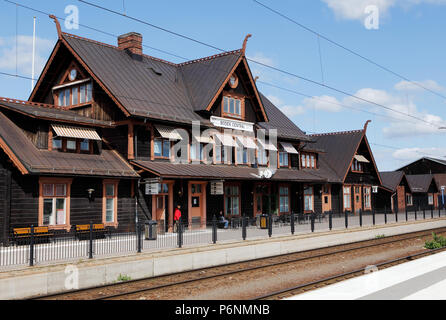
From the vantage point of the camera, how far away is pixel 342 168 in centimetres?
4522

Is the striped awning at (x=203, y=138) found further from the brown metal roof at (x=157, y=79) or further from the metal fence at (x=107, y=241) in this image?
the metal fence at (x=107, y=241)

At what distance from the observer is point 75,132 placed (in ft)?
77.0

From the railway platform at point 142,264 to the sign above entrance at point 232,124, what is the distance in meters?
10.2

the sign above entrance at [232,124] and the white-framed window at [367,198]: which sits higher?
the sign above entrance at [232,124]

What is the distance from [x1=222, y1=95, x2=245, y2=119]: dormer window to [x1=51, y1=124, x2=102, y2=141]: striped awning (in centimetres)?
1010

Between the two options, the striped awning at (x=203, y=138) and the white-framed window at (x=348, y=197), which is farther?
the white-framed window at (x=348, y=197)

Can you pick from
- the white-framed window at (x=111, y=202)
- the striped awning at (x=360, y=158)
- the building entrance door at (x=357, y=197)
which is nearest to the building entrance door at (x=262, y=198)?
the white-framed window at (x=111, y=202)

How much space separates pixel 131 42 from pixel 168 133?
341 inches

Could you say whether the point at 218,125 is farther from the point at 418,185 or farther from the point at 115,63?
the point at 418,185

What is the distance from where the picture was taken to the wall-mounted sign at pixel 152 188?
24469mm

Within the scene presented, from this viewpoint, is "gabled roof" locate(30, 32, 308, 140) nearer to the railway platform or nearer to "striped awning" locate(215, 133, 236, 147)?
"striped awning" locate(215, 133, 236, 147)

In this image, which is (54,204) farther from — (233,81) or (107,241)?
(233,81)

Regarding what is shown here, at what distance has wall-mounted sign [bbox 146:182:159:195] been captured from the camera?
80.3 feet

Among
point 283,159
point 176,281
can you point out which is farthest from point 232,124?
point 176,281
